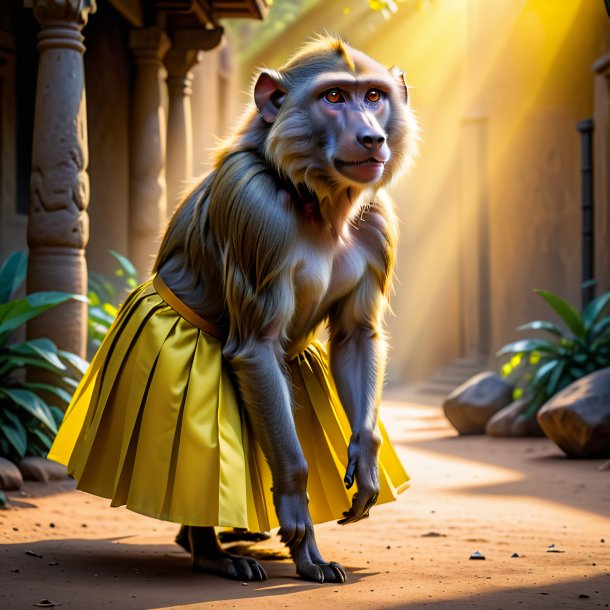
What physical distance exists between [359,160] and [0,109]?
6.07 metres

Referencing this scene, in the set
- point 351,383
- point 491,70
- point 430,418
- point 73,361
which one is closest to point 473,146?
point 491,70

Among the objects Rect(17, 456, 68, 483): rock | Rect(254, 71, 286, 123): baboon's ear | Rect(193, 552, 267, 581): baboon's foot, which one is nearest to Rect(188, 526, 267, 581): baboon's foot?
Rect(193, 552, 267, 581): baboon's foot

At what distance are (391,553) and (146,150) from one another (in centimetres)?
641

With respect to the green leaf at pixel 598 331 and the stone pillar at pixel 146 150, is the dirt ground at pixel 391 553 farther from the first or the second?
the stone pillar at pixel 146 150

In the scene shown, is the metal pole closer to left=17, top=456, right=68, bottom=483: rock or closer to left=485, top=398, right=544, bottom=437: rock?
left=485, top=398, right=544, bottom=437: rock

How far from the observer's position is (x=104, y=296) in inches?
365

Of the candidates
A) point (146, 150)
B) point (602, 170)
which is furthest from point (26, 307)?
point (602, 170)

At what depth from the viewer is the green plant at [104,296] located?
26.2 ft

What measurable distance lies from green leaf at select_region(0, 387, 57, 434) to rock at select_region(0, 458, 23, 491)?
334 millimetres

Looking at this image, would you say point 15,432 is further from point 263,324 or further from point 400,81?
point 400,81

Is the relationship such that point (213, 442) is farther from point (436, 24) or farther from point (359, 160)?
point (436, 24)

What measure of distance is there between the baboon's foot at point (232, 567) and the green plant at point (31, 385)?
2.51 meters

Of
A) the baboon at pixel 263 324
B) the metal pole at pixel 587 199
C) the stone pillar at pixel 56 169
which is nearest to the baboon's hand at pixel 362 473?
the baboon at pixel 263 324

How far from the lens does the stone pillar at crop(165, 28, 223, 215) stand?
1037 cm
